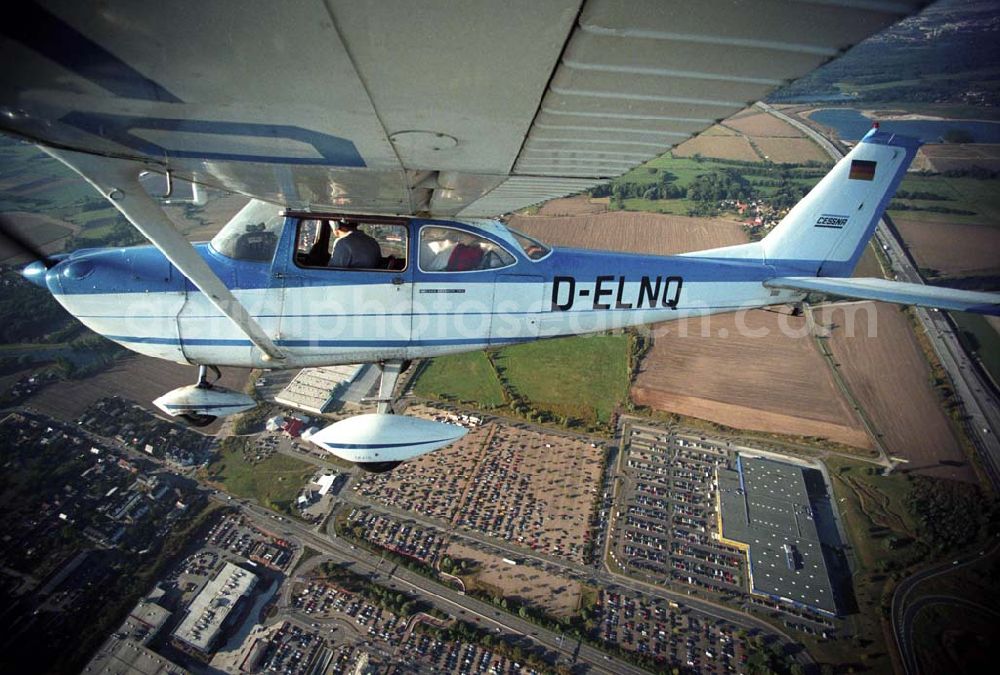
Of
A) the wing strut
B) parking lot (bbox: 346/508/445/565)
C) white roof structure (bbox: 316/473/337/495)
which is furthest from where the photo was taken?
white roof structure (bbox: 316/473/337/495)

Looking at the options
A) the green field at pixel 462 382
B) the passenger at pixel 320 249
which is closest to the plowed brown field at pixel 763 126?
the green field at pixel 462 382

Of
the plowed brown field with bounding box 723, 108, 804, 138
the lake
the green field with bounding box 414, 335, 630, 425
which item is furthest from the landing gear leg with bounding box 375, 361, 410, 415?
the lake

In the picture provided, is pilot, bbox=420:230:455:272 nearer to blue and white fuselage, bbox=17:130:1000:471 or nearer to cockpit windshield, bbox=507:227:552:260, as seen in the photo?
blue and white fuselage, bbox=17:130:1000:471

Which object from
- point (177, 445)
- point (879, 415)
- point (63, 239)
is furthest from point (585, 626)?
point (63, 239)

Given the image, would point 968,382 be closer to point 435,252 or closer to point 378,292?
point 435,252

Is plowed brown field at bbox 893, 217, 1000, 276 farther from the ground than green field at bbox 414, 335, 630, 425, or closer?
farther from the ground

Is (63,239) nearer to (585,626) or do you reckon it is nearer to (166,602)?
(166,602)

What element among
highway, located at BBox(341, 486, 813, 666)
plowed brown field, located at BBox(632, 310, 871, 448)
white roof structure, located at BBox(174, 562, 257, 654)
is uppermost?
plowed brown field, located at BBox(632, 310, 871, 448)
